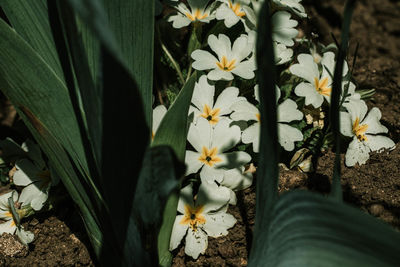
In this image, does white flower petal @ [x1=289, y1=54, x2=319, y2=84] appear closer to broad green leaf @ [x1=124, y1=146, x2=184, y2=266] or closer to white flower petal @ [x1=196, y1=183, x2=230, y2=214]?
white flower petal @ [x1=196, y1=183, x2=230, y2=214]

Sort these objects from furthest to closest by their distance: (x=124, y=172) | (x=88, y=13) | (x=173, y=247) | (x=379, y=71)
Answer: (x=379, y=71) → (x=173, y=247) → (x=124, y=172) → (x=88, y=13)

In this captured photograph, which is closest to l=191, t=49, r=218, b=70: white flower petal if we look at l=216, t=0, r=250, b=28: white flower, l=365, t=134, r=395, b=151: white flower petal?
l=216, t=0, r=250, b=28: white flower

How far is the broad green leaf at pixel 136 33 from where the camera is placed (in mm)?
992

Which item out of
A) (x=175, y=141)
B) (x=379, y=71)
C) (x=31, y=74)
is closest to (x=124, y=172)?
(x=175, y=141)

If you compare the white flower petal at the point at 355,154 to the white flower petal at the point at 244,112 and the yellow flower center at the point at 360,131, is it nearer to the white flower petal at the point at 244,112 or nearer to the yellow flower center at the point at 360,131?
the yellow flower center at the point at 360,131

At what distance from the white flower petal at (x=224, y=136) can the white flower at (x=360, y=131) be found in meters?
0.38

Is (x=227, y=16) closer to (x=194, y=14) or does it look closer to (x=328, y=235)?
(x=194, y=14)

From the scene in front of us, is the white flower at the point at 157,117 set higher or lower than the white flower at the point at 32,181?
higher

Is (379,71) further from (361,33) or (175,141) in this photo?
(175,141)

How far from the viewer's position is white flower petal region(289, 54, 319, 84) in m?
1.38

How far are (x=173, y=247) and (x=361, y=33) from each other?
59.3 inches

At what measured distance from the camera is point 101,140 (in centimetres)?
73

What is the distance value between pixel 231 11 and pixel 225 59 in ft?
0.50

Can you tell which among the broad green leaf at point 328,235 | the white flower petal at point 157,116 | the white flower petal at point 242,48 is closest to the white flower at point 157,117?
the white flower petal at point 157,116
